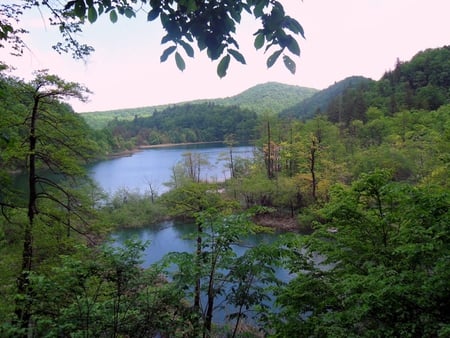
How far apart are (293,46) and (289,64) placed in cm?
7

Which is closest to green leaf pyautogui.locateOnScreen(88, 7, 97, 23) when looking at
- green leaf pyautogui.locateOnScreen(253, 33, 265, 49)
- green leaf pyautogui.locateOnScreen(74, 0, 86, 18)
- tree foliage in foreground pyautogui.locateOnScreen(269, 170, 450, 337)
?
green leaf pyautogui.locateOnScreen(74, 0, 86, 18)

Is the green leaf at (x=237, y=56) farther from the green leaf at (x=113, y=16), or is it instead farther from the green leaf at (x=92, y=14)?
the green leaf at (x=113, y=16)

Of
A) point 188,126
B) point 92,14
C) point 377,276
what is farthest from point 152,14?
point 188,126

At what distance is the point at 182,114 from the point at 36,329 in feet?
283

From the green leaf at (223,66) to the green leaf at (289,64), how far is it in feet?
0.76

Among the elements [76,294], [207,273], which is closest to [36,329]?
[76,294]

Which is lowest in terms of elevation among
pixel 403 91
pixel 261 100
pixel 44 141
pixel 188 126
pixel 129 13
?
pixel 44 141

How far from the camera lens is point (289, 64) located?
123 centimetres

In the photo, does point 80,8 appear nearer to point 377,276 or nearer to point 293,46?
point 293,46

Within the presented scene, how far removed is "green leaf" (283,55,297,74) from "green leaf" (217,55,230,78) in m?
0.23

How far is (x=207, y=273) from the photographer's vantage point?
2.86 meters

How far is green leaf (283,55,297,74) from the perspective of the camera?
1.21 m

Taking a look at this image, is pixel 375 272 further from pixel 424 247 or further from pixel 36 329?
pixel 36 329

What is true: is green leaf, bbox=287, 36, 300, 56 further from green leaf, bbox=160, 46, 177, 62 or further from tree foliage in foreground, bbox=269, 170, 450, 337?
tree foliage in foreground, bbox=269, 170, 450, 337
